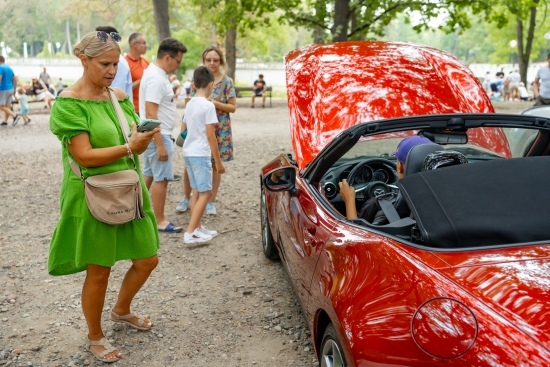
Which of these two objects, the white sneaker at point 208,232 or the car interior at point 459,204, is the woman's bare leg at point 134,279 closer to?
the car interior at point 459,204

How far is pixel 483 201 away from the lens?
116 inches

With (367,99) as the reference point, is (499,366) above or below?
below

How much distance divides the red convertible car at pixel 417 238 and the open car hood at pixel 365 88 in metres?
0.02

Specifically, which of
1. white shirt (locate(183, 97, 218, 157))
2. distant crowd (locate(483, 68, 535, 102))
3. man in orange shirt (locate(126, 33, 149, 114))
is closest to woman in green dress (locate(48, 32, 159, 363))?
white shirt (locate(183, 97, 218, 157))

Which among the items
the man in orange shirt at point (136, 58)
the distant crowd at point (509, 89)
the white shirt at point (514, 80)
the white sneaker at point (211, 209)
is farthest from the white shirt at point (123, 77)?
the white shirt at point (514, 80)

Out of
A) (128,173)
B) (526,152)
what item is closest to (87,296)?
(128,173)

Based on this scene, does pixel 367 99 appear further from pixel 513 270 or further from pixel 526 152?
pixel 513 270

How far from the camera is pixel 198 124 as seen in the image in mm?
5992

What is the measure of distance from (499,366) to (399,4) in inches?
544

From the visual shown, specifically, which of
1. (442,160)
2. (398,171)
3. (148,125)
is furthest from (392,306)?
(148,125)

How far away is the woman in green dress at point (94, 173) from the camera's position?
3.46 metres

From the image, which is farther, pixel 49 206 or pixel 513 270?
pixel 49 206

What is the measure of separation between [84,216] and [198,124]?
2.53m

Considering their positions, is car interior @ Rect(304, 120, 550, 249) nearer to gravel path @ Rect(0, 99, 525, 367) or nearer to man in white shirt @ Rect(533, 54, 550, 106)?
gravel path @ Rect(0, 99, 525, 367)
